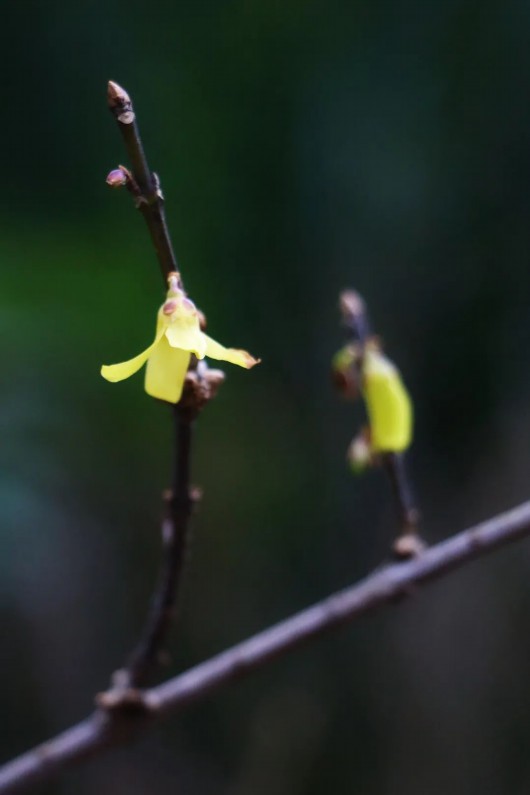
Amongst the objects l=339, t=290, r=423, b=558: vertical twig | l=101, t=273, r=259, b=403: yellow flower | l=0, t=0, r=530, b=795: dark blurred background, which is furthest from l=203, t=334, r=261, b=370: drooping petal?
l=0, t=0, r=530, b=795: dark blurred background

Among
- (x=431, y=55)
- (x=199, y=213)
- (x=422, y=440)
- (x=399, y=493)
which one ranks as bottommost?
(x=399, y=493)

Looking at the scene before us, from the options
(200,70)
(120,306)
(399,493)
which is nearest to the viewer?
(399,493)

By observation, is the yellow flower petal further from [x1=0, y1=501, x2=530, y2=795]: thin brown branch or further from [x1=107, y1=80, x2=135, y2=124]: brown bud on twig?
[x1=107, y1=80, x2=135, y2=124]: brown bud on twig

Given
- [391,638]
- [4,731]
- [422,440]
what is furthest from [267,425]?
[4,731]

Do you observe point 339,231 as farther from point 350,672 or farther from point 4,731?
point 4,731

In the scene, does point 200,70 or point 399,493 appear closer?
point 399,493

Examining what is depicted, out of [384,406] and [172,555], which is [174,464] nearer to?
[172,555]
